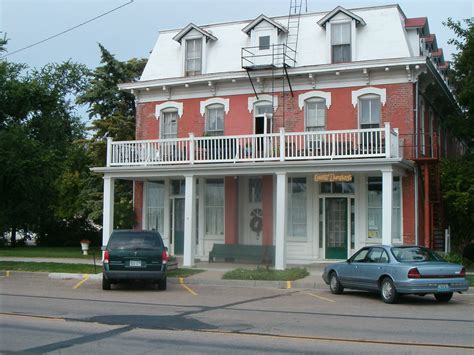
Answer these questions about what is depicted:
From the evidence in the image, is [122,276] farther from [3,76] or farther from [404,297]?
[3,76]

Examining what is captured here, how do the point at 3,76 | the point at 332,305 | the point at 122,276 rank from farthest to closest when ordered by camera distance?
the point at 3,76
the point at 122,276
the point at 332,305

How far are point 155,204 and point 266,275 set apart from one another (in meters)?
9.56

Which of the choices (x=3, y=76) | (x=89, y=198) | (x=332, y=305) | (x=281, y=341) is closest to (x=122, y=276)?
(x=332, y=305)

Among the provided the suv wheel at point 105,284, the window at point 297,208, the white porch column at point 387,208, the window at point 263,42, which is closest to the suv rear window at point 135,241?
the suv wheel at point 105,284

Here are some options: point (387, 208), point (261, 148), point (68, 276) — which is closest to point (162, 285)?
point (68, 276)

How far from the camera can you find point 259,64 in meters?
25.6

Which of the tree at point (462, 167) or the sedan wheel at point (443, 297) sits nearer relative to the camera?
the sedan wheel at point (443, 297)

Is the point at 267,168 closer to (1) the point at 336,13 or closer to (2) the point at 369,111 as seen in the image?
(2) the point at 369,111

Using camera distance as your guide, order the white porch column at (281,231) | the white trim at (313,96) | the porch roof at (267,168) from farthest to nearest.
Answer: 1. the white trim at (313,96)
2. the white porch column at (281,231)
3. the porch roof at (267,168)

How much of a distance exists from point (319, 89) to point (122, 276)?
11568mm

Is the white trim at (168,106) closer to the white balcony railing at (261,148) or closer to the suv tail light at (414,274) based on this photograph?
the white balcony railing at (261,148)

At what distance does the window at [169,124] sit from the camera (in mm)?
27609

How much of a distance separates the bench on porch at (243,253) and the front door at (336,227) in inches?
90.6

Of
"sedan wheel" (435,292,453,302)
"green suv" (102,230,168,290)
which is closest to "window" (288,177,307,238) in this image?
"green suv" (102,230,168,290)
